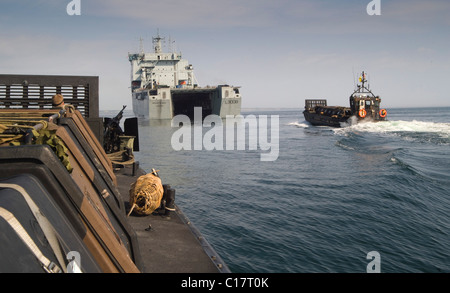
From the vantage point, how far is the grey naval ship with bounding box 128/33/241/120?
73.3m

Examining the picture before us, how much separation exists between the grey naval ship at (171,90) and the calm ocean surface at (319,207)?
1581 inches

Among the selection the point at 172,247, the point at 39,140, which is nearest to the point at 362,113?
the point at 172,247

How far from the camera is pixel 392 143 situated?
1610 inches

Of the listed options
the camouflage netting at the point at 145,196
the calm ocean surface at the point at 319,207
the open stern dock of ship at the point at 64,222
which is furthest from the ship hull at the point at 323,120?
the open stern dock of ship at the point at 64,222

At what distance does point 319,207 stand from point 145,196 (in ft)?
34.5

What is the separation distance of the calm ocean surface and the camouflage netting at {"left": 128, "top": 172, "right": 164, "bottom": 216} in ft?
11.6

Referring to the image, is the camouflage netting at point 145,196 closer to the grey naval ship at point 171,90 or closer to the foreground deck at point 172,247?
the foreground deck at point 172,247

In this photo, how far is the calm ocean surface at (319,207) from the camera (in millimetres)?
11688

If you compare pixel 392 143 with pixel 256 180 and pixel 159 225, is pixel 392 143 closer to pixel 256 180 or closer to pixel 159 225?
pixel 256 180

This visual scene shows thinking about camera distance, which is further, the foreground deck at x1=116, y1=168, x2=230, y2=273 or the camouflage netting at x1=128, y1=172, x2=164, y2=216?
the camouflage netting at x1=128, y1=172, x2=164, y2=216

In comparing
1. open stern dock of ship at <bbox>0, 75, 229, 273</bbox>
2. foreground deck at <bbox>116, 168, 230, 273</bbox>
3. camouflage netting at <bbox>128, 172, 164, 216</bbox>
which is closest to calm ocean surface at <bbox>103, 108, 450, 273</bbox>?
foreground deck at <bbox>116, 168, 230, 273</bbox>

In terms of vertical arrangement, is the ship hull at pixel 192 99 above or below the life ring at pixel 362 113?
above

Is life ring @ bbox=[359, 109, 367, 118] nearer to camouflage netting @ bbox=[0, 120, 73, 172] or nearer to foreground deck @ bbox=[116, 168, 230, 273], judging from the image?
foreground deck @ bbox=[116, 168, 230, 273]

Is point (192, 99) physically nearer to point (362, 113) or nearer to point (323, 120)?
point (323, 120)
